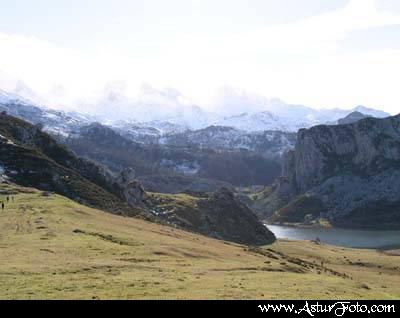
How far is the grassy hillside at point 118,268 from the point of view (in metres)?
43.5

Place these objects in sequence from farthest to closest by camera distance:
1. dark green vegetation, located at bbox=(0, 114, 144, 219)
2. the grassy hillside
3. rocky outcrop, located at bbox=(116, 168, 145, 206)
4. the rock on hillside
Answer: the rock on hillside → rocky outcrop, located at bbox=(116, 168, 145, 206) → dark green vegetation, located at bbox=(0, 114, 144, 219) → the grassy hillside

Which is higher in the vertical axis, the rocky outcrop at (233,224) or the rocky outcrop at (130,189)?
the rocky outcrop at (130,189)

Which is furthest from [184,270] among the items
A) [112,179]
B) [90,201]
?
[112,179]

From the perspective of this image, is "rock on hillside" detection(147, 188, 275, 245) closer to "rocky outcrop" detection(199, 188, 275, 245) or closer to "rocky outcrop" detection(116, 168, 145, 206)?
"rocky outcrop" detection(199, 188, 275, 245)

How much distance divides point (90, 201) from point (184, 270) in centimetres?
7730

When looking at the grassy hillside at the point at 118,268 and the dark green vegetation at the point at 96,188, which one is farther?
the dark green vegetation at the point at 96,188

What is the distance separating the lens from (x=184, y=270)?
59.5 meters

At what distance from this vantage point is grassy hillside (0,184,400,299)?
143 feet

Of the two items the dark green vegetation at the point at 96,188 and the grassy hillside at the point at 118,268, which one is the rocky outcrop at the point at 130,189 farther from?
the grassy hillside at the point at 118,268

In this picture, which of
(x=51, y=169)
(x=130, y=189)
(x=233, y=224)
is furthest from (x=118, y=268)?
(x=233, y=224)

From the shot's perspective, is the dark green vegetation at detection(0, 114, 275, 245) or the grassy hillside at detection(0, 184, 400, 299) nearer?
the grassy hillside at detection(0, 184, 400, 299)

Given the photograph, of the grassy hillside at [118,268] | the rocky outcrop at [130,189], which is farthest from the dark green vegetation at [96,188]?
the grassy hillside at [118,268]

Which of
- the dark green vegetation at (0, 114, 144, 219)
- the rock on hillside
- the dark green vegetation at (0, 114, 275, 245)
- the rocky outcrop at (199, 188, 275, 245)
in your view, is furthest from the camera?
the rocky outcrop at (199, 188, 275, 245)

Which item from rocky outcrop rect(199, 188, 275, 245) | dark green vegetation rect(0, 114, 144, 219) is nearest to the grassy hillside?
dark green vegetation rect(0, 114, 144, 219)
